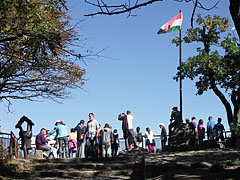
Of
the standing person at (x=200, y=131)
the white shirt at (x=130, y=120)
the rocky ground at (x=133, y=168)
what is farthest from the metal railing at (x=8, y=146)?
the standing person at (x=200, y=131)

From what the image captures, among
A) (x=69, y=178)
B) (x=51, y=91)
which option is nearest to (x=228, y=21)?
(x=51, y=91)

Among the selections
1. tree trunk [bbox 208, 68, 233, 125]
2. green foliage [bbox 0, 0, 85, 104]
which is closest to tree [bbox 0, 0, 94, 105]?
green foliage [bbox 0, 0, 85, 104]

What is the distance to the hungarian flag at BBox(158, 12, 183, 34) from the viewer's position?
75.5 ft

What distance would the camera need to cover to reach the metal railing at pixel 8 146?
13992 millimetres

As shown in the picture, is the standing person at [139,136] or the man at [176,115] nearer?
the man at [176,115]

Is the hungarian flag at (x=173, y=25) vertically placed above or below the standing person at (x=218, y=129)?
above

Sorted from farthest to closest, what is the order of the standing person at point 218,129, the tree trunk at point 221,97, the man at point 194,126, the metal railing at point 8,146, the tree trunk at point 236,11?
the tree trunk at point 221,97 → the standing person at point 218,129 → the man at point 194,126 → the metal railing at point 8,146 → the tree trunk at point 236,11

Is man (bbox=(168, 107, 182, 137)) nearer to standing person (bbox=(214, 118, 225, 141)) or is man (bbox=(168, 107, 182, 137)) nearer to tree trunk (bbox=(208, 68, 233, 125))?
standing person (bbox=(214, 118, 225, 141))

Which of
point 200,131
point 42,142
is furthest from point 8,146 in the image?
point 200,131

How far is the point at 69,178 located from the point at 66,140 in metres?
5.25

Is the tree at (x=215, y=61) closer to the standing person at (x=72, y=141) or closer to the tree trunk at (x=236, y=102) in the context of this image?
the tree trunk at (x=236, y=102)

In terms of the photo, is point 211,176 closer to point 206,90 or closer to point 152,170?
point 152,170

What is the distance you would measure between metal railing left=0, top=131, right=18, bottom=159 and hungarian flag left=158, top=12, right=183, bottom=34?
36.9 ft

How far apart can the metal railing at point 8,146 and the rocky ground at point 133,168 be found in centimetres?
52
